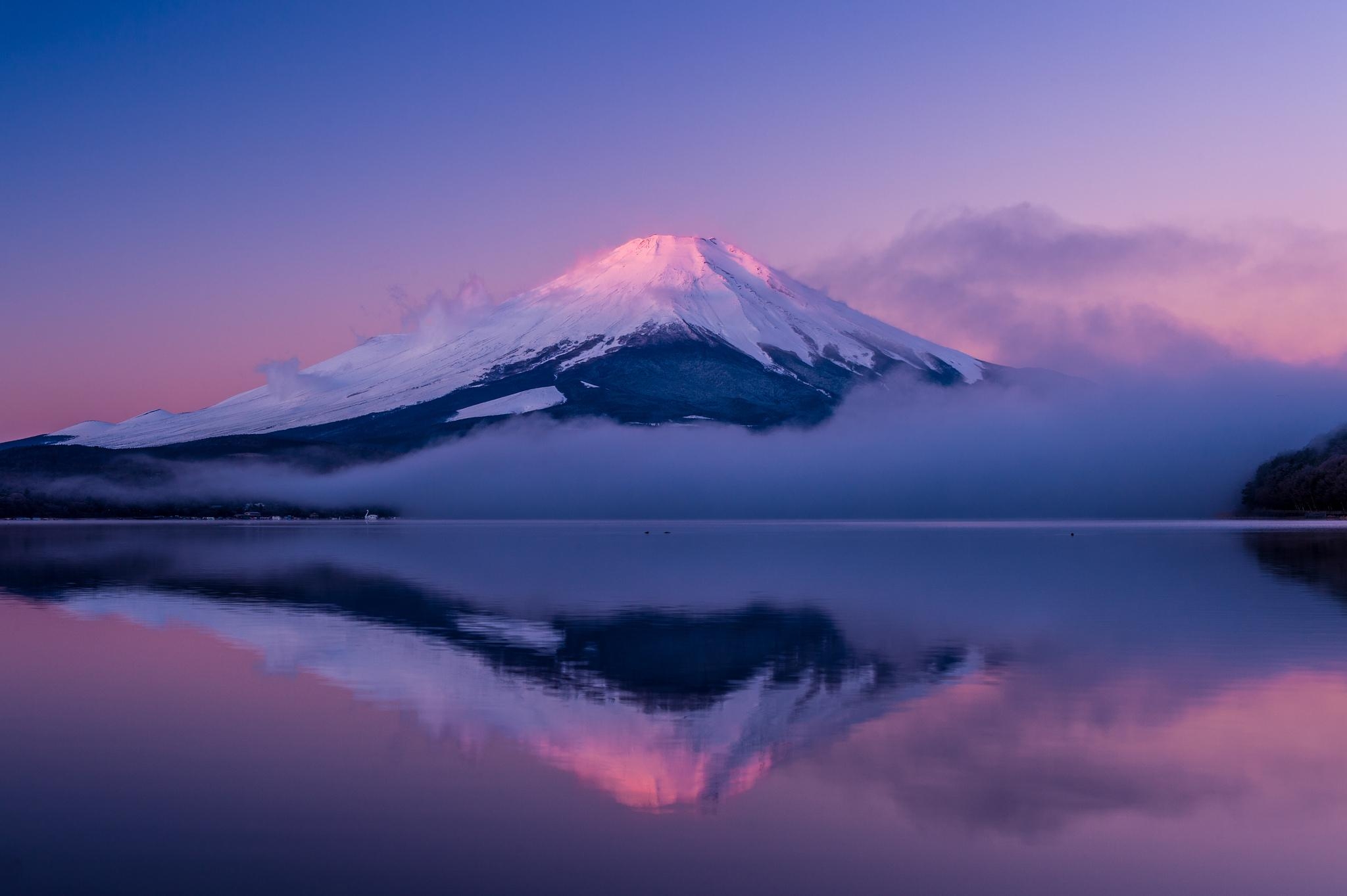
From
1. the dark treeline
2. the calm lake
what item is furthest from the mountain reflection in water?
the dark treeline

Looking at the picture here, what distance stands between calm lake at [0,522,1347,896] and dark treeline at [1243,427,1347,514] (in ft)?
464

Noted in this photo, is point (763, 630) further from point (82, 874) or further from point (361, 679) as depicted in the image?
point (82, 874)

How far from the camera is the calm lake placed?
10508mm

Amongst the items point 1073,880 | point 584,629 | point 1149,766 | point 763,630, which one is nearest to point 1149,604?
point 763,630

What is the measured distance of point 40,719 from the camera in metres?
16.8

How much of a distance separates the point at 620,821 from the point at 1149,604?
27161mm

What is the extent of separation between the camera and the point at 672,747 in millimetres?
14828

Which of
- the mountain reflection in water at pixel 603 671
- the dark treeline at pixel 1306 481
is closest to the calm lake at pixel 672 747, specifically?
the mountain reflection in water at pixel 603 671

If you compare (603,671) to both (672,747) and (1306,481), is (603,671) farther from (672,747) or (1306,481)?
(1306,481)

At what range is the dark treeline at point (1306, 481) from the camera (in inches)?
6304

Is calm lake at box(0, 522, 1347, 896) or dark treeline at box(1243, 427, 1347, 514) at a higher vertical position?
calm lake at box(0, 522, 1347, 896)

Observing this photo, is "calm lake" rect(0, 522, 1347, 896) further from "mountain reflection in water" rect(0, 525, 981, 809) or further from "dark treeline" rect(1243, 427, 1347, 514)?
"dark treeline" rect(1243, 427, 1347, 514)

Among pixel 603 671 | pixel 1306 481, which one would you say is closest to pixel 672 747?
pixel 603 671

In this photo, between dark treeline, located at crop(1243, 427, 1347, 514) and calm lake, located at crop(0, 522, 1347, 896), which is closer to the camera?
calm lake, located at crop(0, 522, 1347, 896)
